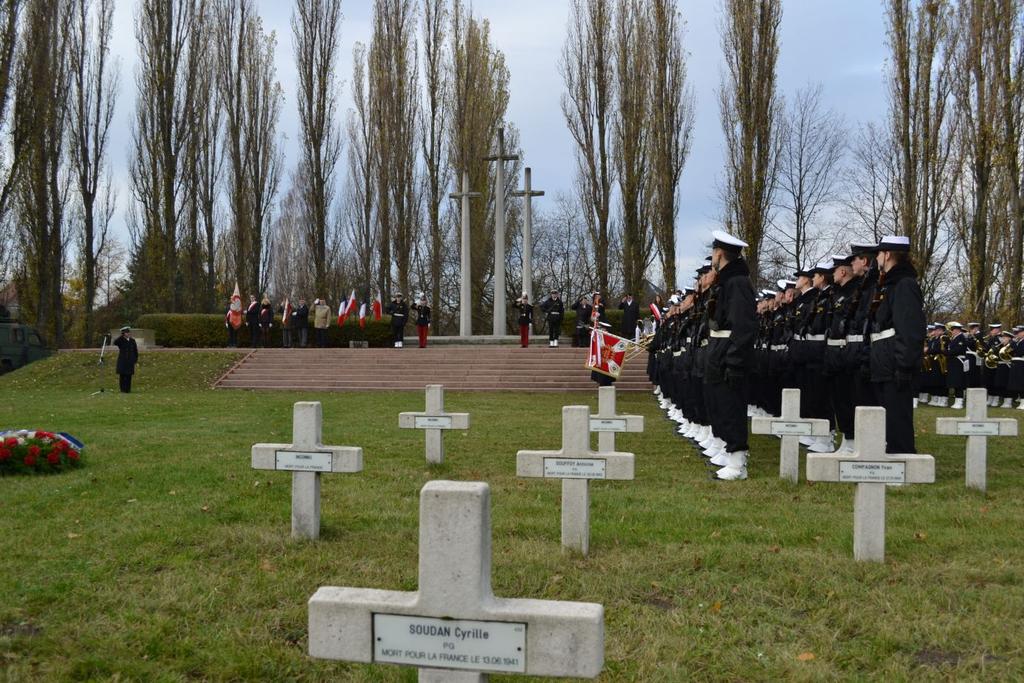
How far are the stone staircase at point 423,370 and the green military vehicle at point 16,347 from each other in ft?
25.5

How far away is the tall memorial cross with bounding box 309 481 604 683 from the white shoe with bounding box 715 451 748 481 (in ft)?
20.9

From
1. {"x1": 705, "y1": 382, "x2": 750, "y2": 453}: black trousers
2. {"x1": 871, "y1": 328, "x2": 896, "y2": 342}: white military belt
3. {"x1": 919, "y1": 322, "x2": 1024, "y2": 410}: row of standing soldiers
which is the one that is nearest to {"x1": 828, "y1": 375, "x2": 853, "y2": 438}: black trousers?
{"x1": 871, "y1": 328, "x2": 896, "y2": 342}: white military belt

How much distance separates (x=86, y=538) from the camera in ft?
18.7

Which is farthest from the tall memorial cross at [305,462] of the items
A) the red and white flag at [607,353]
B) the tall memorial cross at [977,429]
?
the red and white flag at [607,353]

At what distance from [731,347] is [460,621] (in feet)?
21.2

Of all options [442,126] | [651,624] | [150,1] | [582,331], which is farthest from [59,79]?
[651,624]

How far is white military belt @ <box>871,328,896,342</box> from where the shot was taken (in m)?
8.17

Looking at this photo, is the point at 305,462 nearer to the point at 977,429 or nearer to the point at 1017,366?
the point at 977,429

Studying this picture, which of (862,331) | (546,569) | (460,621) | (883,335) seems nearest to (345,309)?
(862,331)

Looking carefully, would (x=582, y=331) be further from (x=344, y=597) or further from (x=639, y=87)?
(x=344, y=597)

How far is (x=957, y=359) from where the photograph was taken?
21.0 m

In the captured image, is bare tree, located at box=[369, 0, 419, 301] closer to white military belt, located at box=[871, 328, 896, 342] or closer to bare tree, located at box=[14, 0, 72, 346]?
bare tree, located at box=[14, 0, 72, 346]

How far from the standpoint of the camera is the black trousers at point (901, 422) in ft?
26.2

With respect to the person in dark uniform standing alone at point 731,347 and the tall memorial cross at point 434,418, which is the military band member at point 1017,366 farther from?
the tall memorial cross at point 434,418
